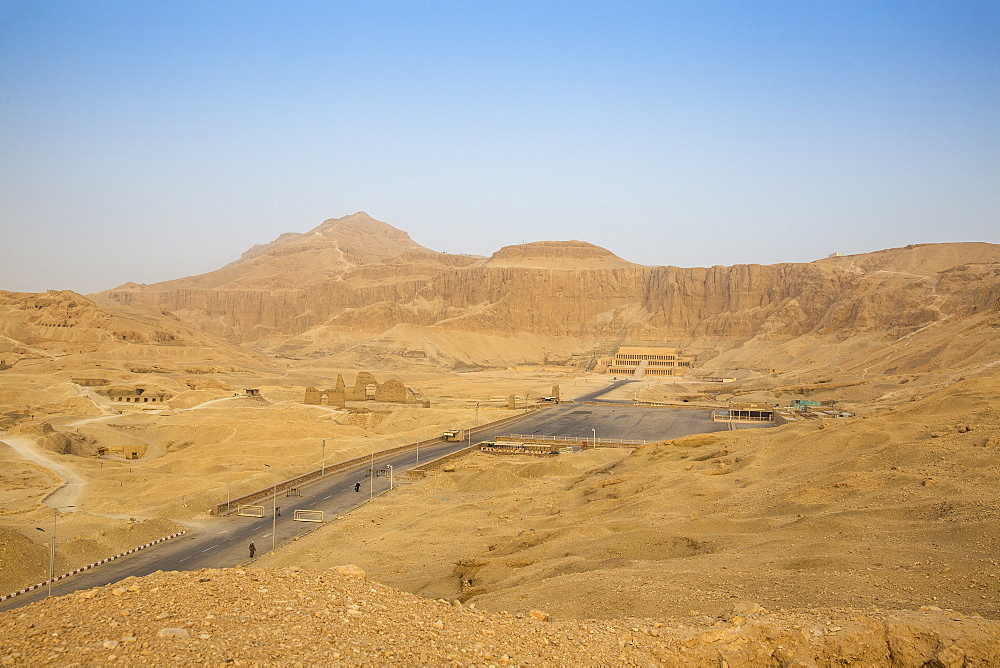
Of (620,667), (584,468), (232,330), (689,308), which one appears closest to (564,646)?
(620,667)

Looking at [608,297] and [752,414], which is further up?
[608,297]

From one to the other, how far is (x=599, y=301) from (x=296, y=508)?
12420 cm

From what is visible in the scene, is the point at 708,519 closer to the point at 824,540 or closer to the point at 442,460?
the point at 824,540

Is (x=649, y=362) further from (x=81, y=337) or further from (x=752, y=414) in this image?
(x=81, y=337)

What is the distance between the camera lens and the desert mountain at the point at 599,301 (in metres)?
98.1

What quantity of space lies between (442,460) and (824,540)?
28.4 m

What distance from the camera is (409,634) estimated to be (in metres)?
8.95

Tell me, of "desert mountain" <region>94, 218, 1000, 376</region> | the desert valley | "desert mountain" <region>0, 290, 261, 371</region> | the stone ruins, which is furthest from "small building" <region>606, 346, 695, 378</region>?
"desert mountain" <region>0, 290, 261, 371</region>

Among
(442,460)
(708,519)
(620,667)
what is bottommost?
(442,460)

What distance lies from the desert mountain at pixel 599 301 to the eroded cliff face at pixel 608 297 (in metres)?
0.26

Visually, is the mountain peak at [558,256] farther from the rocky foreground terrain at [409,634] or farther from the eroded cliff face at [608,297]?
the rocky foreground terrain at [409,634]

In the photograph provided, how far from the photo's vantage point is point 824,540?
1476cm

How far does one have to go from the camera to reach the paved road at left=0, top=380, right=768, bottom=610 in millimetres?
21984

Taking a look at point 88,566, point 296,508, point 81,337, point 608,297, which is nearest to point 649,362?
point 608,297
